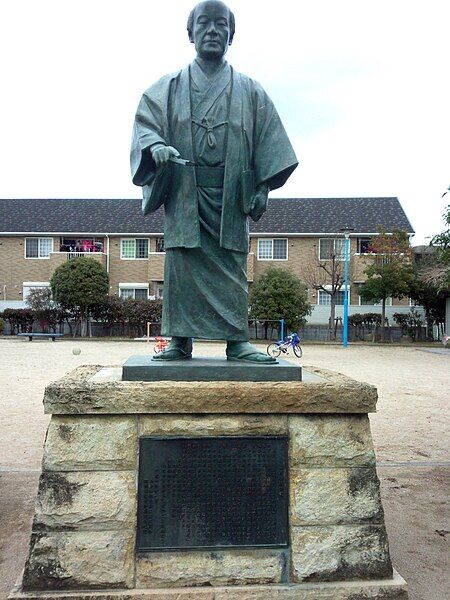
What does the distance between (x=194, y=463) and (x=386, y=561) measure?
3.89ft

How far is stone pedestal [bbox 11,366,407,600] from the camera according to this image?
3152 mm

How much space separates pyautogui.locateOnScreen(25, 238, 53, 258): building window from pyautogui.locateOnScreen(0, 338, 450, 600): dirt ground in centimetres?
1946

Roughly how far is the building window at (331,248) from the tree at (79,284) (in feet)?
37.2

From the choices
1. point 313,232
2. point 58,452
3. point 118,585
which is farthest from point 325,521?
point 313,232

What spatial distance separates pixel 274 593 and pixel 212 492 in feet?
2.00

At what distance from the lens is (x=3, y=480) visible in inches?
224

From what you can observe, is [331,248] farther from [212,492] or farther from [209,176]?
[212,492]

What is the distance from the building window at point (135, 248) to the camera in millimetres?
31953

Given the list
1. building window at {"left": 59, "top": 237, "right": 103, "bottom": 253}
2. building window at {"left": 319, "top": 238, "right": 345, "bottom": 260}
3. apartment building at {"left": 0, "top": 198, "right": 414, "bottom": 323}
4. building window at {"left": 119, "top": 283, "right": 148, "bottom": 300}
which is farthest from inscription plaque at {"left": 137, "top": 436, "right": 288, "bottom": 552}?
building window at {"left": 59, "top": 237, "right": 103, "bottom": 253}

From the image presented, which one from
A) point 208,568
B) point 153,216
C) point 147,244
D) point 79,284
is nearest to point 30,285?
point 79,284

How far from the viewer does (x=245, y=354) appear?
3740 millimetres

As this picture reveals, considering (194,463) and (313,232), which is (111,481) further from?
(313,232)

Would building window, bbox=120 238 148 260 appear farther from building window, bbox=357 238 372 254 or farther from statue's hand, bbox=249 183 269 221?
statue's hand, bbox=249 183 269 221

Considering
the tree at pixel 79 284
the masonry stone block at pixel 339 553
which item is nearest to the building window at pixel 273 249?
the tree at pixel 79 284
